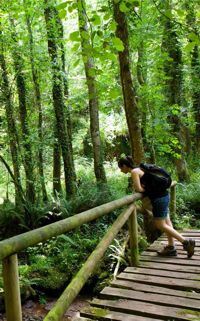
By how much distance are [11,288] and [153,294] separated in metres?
2.43

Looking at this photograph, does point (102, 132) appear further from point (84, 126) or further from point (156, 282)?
point (156, 282)

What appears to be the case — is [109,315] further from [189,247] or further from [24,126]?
[24,126]

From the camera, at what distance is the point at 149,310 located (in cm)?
367

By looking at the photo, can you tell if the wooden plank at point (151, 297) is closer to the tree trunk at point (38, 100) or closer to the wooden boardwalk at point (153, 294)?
the wooden boardwalk at point (153, 294)

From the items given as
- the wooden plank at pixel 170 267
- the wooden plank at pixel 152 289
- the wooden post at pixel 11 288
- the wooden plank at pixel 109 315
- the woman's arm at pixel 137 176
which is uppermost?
the woman's arm at pixel 137 176

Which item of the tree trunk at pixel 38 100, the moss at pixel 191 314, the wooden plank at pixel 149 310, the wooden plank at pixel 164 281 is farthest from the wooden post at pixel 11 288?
the tree trunk at pixel 38 100

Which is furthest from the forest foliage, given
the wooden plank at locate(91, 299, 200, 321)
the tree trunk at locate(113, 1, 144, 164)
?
the wooden plank at locate(91, 299, 200, 321)

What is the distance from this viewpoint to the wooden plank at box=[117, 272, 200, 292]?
169 inches

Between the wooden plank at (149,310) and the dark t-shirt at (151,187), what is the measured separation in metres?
1.86

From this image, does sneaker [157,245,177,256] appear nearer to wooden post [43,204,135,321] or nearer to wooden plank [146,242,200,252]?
wooden plank [146,242,200,252]

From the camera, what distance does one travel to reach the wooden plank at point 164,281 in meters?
4.30

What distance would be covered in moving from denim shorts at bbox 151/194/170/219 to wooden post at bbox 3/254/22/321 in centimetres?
352

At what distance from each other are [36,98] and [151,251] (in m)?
8.50

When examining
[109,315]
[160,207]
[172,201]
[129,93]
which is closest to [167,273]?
[160,207]
